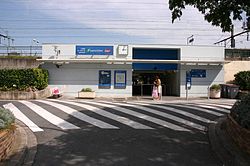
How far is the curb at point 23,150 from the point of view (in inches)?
286

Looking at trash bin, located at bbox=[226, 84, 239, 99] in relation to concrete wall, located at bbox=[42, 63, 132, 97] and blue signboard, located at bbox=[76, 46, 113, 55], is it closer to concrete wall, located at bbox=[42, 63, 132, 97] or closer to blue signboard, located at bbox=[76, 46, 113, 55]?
concrete wall, located at bbox=[42, 63, 132, 97]

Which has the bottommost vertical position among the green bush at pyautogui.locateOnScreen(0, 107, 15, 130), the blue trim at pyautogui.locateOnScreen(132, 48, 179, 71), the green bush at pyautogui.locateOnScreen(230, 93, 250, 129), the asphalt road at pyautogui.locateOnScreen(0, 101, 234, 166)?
the asphalt road at pyautogui.locateOnScreen(0, 101, 234, 166)

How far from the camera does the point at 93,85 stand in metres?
26.7

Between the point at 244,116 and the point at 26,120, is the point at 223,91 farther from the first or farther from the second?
the point at 244,116

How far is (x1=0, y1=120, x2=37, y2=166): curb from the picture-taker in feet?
23.9

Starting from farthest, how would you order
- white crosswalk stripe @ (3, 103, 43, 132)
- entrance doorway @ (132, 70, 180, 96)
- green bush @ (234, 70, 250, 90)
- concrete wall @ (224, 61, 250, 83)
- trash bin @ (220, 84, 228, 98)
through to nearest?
entrance doorway @ (132, 70, 180, 96) < concrete wall @ (224, 61, 250, 83) < green bush @ (234, 70, 250, 90) < trash bin @ (220, 84, 228, 98) < white crosswalk stripe @ (3, 103, 43, 132)

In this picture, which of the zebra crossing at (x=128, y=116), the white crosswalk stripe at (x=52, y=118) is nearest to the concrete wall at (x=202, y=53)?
the zebra crossing at (x=128, y=116)

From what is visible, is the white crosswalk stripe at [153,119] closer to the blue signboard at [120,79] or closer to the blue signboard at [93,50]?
the blue signboard at [120,79]

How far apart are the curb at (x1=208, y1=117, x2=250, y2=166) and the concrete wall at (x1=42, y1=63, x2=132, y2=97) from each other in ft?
53.0

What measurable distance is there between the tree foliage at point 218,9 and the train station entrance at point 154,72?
→ 1674 centimetres

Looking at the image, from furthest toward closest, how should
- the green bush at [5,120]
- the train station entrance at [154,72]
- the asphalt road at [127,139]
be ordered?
the train station entrance at [154,72] → the green bush at [5,120] → the asphalt road at [127,139]

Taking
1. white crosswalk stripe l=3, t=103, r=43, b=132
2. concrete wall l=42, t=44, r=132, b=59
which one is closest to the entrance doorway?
concrete wall l=42, t=44, r=132, b=59

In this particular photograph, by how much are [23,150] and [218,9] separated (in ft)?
21.8

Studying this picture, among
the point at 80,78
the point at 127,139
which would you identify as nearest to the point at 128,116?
the point at 127,139
